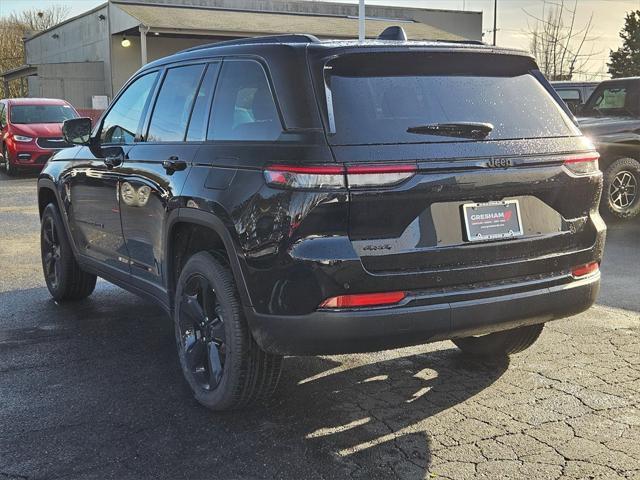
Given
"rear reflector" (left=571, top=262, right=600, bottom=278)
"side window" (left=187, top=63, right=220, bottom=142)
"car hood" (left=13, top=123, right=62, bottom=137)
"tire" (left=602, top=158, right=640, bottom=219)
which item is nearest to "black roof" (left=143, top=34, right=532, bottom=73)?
"side window" (left=187, top=63, right=220, bottom=142)

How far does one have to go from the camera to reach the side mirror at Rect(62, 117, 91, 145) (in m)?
5.36

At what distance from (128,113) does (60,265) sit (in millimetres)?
1674

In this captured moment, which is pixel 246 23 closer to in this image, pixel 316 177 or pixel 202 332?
Result: pixel 202 332

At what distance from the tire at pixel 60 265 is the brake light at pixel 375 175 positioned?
11.4 ft

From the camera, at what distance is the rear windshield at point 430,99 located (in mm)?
3217

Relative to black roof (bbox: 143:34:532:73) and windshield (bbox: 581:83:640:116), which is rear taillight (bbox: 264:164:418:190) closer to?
black roof (bbox: 143:34:532:73)

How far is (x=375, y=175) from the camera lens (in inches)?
122

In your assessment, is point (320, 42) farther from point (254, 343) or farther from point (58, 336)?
point (58, 336)

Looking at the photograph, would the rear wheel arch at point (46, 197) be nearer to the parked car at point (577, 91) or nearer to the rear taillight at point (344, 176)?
the rear taillight at point (344, 176)

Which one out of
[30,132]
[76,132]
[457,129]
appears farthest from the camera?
[30,132]

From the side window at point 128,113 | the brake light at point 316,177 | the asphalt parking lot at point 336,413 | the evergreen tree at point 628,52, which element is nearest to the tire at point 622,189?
the asphalt parking lot at point 336,413

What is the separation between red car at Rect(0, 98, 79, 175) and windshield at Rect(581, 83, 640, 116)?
11392mm

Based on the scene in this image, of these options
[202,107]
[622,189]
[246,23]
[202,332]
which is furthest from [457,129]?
[246,23]

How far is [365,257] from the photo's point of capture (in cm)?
309
